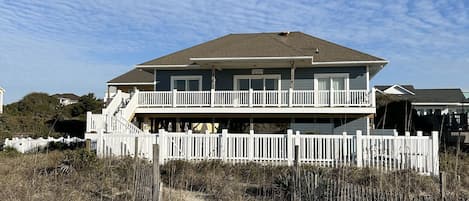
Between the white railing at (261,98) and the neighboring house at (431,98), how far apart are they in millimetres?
34463

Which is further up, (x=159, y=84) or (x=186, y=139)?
(x=159, y=84)

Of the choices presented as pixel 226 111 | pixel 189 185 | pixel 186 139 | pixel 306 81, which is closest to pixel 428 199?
pixel 189 185

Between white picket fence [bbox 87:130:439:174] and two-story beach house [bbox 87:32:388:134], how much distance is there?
5.54 meters

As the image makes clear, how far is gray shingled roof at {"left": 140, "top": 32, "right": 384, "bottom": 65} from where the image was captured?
25.3 meters

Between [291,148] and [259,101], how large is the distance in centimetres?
793

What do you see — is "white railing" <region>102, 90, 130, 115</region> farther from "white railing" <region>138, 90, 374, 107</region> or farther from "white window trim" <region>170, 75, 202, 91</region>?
"white window trim" <region>170, 75, 202, 91</region>

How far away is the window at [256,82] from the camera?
26812 mm

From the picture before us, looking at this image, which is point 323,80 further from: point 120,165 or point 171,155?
point 120,165

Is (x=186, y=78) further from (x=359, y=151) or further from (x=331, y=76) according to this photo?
(x=359, y=151)

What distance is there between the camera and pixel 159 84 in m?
27.7

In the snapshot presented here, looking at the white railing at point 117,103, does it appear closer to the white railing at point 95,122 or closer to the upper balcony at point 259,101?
the upper balcony at point 259,101

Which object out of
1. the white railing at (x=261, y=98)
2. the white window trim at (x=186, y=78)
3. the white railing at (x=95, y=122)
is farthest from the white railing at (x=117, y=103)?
the white window trim at (x=186, y=78)

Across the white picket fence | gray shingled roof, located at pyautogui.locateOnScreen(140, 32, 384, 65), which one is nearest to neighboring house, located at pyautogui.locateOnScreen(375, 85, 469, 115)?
gray shingled roof, located at pyautogui.locateOnScreen(140, 32, 384, 65)

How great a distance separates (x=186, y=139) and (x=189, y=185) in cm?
455
